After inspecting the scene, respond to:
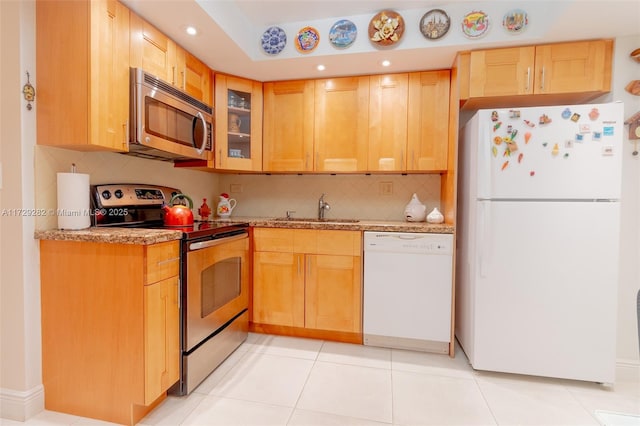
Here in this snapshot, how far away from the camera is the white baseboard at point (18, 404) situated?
1519 millimetres

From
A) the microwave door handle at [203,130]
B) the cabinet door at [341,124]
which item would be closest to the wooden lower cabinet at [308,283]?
the cabinet door at [341,124]

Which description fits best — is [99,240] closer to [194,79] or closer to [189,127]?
[189,127]

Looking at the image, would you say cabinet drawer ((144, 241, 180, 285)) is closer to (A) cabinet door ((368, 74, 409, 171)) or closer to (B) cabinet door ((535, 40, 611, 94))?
(A) cabinet door ((368, 74, 409, 171))

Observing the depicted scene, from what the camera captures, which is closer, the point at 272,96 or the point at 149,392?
the point at 149,392

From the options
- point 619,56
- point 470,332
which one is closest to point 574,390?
point 470,332

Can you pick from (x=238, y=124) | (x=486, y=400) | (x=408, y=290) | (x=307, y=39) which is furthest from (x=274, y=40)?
(x=486, y=400)

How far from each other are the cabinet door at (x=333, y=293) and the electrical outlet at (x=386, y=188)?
0.80 meters

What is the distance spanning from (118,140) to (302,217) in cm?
170

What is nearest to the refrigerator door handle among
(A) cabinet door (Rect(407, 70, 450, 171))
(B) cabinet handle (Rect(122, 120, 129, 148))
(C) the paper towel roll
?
(A) cabinet door (Rect(407, 70, 450, 171))

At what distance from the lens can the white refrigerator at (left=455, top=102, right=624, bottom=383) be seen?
1779 millimetres

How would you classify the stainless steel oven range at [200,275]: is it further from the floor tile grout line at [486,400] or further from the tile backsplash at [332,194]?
the floor tile grout line at [486,400]

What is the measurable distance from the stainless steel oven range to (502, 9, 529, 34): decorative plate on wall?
→ 2.20 meters

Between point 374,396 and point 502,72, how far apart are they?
2.17m

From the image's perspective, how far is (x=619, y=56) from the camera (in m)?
1.92
